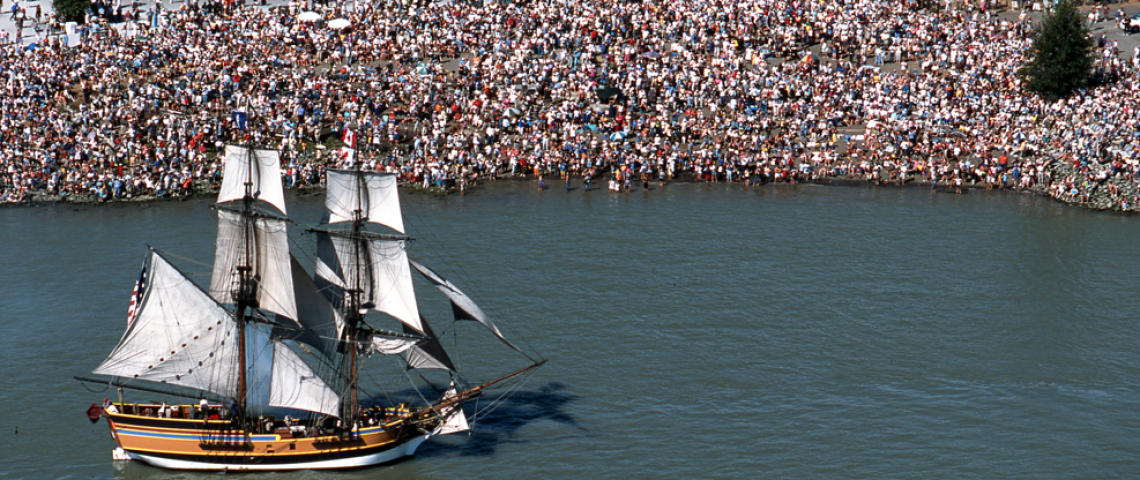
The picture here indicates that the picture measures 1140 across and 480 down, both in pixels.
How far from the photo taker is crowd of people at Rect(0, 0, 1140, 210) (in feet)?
328

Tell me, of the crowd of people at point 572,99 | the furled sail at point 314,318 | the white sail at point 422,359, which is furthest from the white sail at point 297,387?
the crowd of people at point 572,99

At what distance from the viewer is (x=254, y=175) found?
194 feet

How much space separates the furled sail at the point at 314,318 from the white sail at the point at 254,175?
3372 millimetres

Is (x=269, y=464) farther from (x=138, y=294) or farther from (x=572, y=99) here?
(x=572, y=99)

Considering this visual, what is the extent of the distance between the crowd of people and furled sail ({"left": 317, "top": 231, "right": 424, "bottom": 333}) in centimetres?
3970

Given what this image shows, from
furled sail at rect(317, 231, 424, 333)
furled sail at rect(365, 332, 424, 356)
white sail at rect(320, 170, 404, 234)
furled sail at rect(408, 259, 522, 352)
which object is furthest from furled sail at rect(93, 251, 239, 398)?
furled sail at rect(408, 259, 522, 352)

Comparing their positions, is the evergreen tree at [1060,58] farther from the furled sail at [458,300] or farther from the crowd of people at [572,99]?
the furled sail at [458,300]

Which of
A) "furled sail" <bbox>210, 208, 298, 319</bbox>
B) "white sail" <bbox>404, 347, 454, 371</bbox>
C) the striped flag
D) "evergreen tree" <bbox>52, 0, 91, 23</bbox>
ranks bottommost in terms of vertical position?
"white sail" <bbox>404, 347, 454, 371</bbox>

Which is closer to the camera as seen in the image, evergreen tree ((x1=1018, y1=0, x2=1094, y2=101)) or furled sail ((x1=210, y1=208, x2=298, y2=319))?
furled sail ((x1=210, y1=208, x2=298, y2=319))

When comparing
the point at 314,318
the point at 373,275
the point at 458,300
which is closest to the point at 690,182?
the point at 458,300

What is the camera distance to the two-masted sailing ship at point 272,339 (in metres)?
58.9

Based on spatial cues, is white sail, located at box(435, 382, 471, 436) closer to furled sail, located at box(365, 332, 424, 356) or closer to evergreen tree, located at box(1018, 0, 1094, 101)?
furled sail, located at box(365, 332, 424, 356)

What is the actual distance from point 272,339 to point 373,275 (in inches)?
209

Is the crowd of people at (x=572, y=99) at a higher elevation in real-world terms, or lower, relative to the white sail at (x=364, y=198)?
higher
